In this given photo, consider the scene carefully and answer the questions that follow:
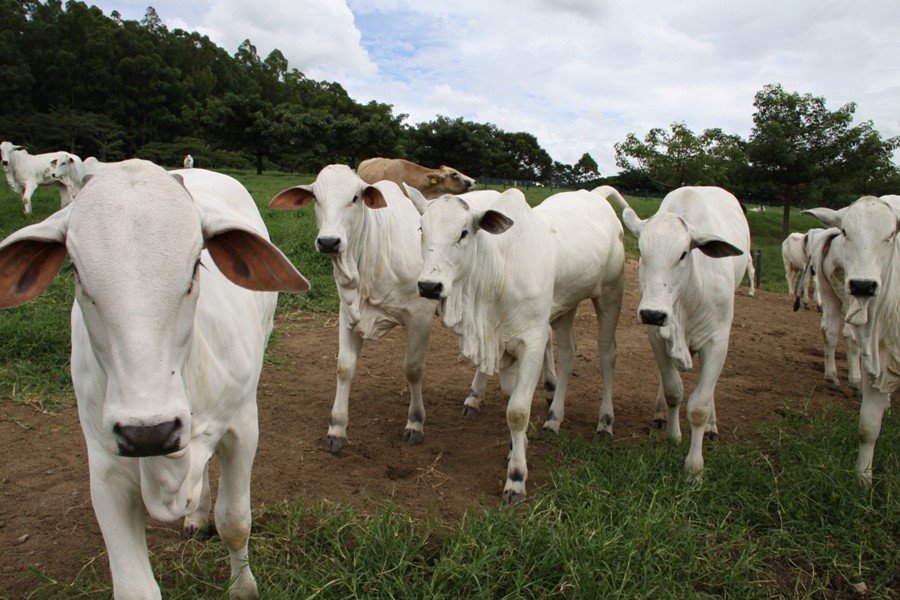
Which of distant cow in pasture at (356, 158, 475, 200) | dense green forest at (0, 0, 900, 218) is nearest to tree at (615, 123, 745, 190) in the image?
dense green forest at (0, 0, 900, 218)

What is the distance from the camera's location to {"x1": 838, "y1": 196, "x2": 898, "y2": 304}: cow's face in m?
3.37

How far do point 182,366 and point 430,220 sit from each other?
6.98ft

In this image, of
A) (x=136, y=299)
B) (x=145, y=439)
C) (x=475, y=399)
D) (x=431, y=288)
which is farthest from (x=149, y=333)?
(x=475, y=399)

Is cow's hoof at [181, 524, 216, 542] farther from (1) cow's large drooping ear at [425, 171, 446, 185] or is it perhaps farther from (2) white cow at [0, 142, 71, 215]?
(2) white cow at [0, 142, 71, 215]

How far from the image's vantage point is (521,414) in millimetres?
3650

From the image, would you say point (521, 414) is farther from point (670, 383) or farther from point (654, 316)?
point (670, 383)

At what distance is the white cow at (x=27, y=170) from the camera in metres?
12.0

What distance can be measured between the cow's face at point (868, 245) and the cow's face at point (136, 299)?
3.35 meters

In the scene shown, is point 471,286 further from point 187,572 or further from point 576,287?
point 187,572

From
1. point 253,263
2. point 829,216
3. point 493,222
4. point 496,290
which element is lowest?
point 496,290

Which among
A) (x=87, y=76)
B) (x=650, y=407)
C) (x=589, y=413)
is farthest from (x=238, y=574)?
(x=87, y=76)

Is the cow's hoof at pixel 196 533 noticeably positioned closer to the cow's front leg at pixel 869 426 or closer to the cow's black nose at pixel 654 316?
the cow's black nose at pixel 654 316

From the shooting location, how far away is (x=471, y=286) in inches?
148

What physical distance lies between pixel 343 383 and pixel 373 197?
1.27 meters
